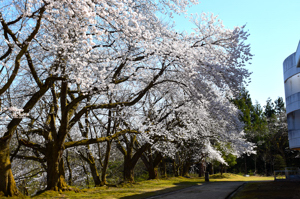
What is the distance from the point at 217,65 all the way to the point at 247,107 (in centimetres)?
5377

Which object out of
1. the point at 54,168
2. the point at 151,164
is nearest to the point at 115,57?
the point at 54,168

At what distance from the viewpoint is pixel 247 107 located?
6366 centimetres

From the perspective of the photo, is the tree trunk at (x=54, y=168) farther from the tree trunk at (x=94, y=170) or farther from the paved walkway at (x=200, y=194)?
the tree trunk at (x=94, y=170)

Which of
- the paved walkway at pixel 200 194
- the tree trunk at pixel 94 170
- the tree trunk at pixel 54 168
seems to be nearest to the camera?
the tree trunk at pixel 54 168

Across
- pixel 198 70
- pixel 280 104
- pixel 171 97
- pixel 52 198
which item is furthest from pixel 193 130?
pixel 280 104

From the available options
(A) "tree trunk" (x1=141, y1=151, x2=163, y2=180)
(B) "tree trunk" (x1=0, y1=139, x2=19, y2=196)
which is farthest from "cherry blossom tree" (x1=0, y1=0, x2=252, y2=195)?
(A) "tree trunk" (x1=141, y1=151, x2=163, y2=180)

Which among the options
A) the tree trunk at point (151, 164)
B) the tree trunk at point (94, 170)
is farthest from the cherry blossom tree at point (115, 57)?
the tree trunk at point (151, 164)

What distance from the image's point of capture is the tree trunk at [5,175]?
38.7 feet

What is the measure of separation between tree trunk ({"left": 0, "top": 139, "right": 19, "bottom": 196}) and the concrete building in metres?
22.0

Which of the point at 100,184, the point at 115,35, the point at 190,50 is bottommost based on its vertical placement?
the point at 100,184

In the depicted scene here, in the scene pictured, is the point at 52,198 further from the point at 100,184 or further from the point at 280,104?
the point at 280,104

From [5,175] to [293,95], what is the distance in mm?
22648

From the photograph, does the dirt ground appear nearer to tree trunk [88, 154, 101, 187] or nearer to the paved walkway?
the paved walkway

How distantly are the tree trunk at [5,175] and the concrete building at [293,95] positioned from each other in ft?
72.1
